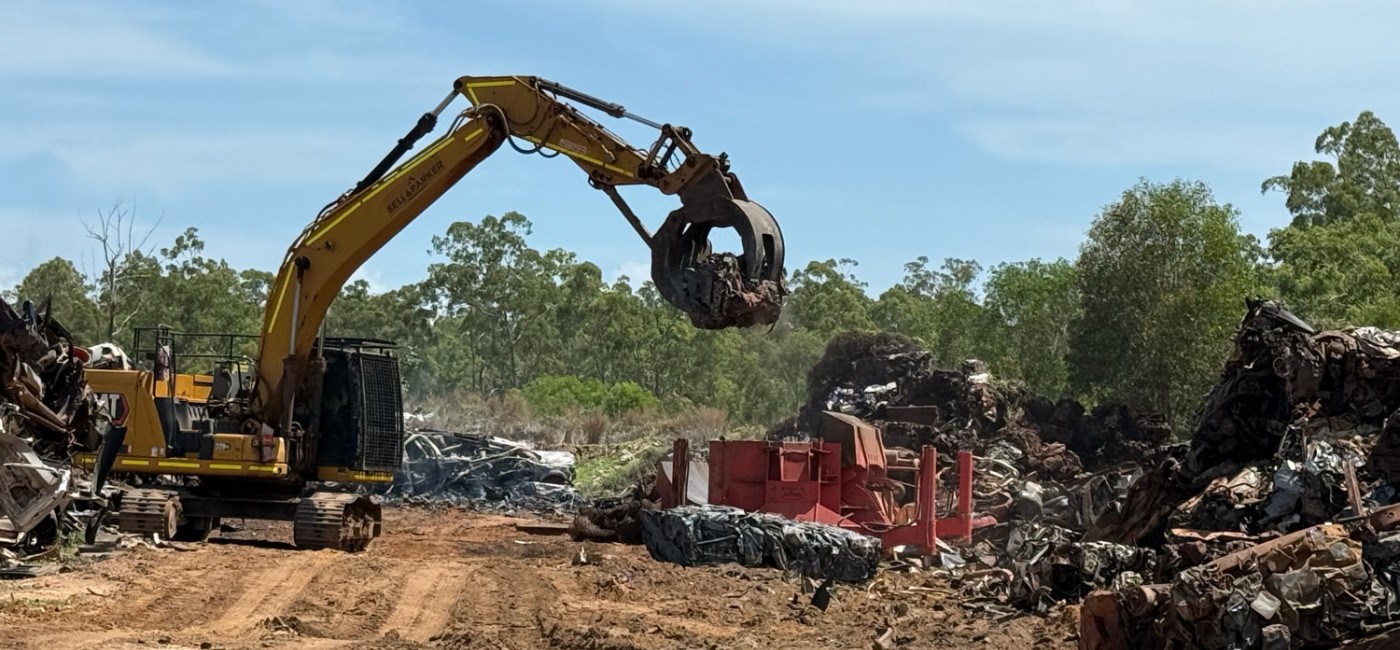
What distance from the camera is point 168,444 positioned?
62.7 feet

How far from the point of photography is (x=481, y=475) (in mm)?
34031

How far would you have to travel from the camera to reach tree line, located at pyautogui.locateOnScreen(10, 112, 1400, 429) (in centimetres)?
3512

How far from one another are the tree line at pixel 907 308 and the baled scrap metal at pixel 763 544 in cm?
1917

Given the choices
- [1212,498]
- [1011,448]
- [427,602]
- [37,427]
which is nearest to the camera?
[427,602]

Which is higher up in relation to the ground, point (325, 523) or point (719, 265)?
point (719, 265)

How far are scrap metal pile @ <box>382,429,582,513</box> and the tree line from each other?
5474mm

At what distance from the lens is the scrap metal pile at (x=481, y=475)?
106ft

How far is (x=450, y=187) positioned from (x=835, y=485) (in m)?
5.92

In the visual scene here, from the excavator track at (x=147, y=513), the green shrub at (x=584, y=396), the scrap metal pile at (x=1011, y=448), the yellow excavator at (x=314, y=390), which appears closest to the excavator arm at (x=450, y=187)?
the yellow excavator at (x=314, y=390)

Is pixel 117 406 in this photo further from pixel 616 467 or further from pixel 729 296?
pixel 616 467

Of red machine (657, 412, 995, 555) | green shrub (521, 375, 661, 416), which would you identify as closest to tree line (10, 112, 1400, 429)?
green shrub (521, 375, 661, 416)

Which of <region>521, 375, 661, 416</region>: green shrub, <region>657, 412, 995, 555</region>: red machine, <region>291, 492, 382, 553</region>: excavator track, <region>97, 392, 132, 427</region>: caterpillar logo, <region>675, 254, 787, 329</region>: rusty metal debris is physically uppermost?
<region>521, 375, 661, 416</region>: green shrub

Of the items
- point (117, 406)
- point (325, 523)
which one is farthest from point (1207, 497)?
point (117, 406)

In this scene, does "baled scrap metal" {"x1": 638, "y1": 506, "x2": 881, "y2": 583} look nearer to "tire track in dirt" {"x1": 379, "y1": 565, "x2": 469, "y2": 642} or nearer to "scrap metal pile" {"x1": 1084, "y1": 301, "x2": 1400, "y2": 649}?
"tire track in dirt" {"x1": 379, "y1": 565, "x2": 469, "y2": 642}
